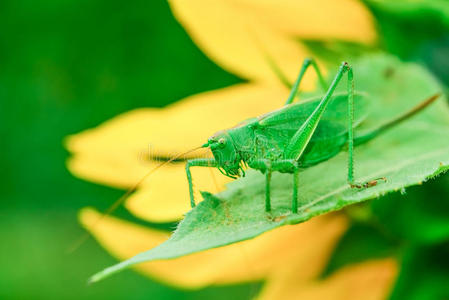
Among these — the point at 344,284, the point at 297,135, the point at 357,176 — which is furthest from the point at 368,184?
the point at 344,284

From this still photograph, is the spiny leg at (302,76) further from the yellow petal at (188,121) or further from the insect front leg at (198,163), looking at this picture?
the insect front leg at (198,163)

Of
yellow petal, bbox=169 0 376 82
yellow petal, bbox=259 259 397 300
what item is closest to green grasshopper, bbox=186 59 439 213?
yellow petal, bbox=169 0 376 82

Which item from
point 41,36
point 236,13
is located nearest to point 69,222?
point 41,36

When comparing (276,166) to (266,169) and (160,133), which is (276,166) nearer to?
(266,169)

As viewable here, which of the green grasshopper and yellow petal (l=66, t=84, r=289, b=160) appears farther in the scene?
yellow petal (l=66, t=84, r=289, b=160)

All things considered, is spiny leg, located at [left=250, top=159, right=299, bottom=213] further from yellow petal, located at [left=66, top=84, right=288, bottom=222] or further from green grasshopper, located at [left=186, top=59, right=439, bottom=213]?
yellow petal, located at [left=66, top=84, right=288, bottom=222]

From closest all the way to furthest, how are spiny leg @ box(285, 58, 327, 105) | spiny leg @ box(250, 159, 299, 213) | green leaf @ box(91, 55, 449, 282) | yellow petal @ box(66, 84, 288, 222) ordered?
green leaf @ box(91, 55, 449, 282)
spiny leg @ box(250, 159, 299, 213)
spiny leg @ box(285, 58, 327, 105)
yellow petal @ box(66, 84, 288, 222)

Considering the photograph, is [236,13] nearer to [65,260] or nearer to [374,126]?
[374,126]
